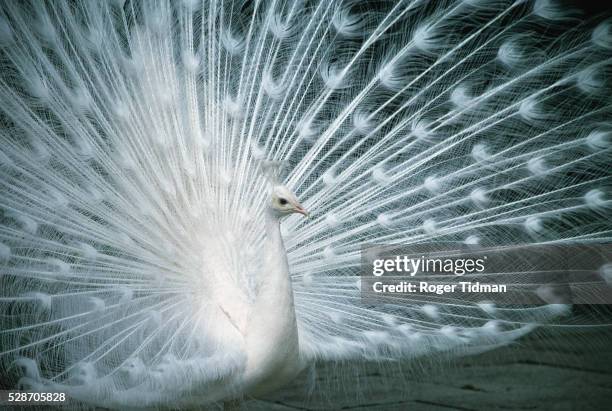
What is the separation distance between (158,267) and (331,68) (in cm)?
84

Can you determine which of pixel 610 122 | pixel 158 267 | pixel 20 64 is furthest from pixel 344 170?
pixel 20 64

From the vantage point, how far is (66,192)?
1979 millimetres

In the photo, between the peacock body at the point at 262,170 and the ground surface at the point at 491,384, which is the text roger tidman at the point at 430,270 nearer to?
the peacock body at the point at 262,170

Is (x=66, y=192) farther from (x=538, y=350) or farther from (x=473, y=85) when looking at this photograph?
(x=538, y=350)

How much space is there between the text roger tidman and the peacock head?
61 cm

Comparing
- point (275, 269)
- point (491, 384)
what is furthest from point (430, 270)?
point (275, 269)

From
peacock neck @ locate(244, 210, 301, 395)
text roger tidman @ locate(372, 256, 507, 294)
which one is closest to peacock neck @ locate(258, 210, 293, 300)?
peacock neck @ locate(244, 210, 301, 395)

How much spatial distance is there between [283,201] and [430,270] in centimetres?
75

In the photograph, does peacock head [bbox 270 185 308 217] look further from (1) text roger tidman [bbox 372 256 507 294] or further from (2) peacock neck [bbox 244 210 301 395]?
(1) text roger tidman [bbox 372 256 507 294]

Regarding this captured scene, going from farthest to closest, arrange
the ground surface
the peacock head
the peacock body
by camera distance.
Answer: the ground surface, the peacock body, the peacock head

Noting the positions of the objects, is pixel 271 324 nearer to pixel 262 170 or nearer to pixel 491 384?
pixel 262 170

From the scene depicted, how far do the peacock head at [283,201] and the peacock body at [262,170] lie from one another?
0.08 m

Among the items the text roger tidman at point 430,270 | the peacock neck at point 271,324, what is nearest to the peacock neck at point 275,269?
the peacock neck at point 271,324

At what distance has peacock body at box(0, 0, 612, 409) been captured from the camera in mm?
1892
